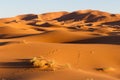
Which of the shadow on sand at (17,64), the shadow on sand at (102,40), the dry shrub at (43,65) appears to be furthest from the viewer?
the shadow on sand at (102,40)

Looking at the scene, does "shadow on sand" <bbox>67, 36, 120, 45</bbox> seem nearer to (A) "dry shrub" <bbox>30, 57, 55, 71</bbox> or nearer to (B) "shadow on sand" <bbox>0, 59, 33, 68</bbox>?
(B) "shadow on sand" <bbox>0, 59, 33, 68</bbox>

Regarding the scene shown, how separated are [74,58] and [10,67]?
11.6 feet

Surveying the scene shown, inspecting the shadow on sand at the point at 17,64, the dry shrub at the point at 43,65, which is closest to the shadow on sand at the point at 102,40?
the shadow on sand at the point at 17,64

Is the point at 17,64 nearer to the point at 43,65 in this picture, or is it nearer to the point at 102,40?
the point at 43,65

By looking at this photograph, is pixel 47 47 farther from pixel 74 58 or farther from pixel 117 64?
Result: pixel 117 64

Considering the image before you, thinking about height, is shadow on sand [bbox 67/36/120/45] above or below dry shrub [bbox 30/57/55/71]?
below

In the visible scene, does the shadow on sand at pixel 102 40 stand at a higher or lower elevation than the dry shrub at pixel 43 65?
lower

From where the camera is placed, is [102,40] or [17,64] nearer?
[17,64]

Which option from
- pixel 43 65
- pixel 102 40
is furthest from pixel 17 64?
pixel 102 40

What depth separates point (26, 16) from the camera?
9119 centimetres

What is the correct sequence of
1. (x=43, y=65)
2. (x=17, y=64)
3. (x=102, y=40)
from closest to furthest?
(x=43, y=65) → (x=17, y=64) → (x=102, y=40)

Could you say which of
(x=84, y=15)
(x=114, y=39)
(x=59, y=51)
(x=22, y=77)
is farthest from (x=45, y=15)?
(x=22, y=77)

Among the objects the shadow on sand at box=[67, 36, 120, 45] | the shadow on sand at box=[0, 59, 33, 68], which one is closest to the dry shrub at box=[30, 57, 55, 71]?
the shadow on sand at box=[0, 59, 33, 68]

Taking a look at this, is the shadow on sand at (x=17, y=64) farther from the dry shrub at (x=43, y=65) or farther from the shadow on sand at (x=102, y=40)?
the shadow on sand at (x=102, y=40)
